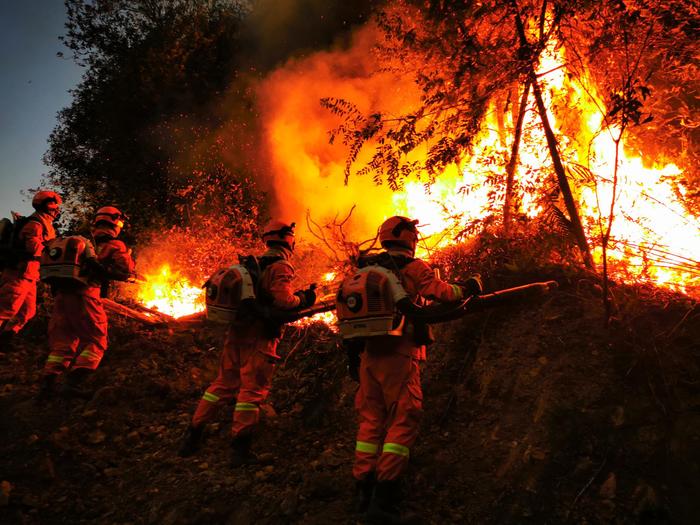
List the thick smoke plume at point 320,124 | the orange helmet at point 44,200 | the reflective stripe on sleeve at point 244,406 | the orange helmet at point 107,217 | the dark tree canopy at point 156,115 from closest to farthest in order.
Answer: the reflective stripe on sleeve at point 244,406 < the orange helmet at point 107,217 < the orange helmet at point 44,200 < the thick smoke plume at point 320,124 < the dark tree canopy at point 156,115

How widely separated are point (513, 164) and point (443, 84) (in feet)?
4.88

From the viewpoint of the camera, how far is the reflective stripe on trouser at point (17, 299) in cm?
651

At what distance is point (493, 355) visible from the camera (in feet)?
16.2

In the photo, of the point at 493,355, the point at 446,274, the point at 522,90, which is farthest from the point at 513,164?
the point at 493,355

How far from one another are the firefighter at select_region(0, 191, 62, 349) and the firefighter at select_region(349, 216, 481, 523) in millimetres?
5376

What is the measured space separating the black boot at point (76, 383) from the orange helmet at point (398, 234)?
4411 mm

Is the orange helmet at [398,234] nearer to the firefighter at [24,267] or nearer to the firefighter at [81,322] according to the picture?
the firefighter at [81,322]

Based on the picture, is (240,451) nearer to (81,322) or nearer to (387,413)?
(387,413)

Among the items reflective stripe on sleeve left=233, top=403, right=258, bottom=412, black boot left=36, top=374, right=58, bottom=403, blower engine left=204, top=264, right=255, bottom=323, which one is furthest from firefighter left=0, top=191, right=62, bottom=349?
reflective stripe on sleeve left=233, top=403, right=258, bottom=412

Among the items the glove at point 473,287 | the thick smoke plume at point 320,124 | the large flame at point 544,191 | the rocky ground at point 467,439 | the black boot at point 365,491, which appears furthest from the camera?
the thick smoke plume at point 320,124

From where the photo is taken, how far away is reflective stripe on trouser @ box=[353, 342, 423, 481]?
11.1ft

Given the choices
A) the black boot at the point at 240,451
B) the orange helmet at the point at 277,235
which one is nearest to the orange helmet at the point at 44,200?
the orange helmet at the point at 277,235

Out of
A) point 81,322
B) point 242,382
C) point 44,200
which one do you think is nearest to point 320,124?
point 44,200

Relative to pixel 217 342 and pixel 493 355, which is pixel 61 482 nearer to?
pixel 217 342
